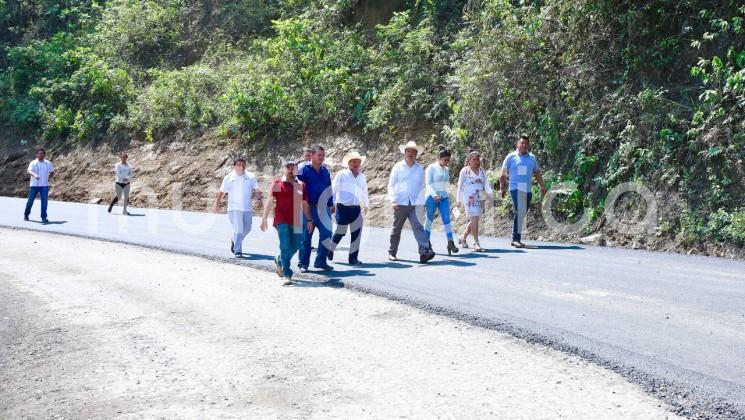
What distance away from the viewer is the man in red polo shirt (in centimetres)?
1157

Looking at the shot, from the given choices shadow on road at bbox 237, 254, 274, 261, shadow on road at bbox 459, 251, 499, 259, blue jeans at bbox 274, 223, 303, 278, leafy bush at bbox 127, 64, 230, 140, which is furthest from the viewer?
leafy bush at bbox 127, 64, 230, 140

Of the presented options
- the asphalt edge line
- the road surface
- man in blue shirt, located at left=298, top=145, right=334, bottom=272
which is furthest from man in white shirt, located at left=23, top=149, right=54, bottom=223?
the asphalt edge line

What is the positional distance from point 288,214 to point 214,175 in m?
15.5

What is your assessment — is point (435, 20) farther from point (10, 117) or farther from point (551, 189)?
point (10, 117)

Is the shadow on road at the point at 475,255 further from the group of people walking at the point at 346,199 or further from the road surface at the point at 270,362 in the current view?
the road surface at the point at 270,362

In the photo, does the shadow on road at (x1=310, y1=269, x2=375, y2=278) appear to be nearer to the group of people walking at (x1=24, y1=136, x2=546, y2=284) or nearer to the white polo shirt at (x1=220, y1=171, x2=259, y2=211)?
the group of people walking at (x1=24, y1=136, x2=546, y2=284)

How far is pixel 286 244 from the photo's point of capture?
1158 cm

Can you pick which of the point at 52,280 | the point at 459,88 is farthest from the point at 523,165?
the point at 52,280

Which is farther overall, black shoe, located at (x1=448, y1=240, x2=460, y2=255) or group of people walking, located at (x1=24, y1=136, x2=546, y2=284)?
black shoe, located at (x1=448, y1=240, x2=460, y2=255)

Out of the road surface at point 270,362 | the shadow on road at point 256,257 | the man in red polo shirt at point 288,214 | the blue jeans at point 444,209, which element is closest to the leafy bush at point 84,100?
the shadow on road at point 256,257

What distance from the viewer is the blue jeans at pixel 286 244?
1153 cm

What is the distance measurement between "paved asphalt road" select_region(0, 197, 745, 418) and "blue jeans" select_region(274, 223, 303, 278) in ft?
1.95

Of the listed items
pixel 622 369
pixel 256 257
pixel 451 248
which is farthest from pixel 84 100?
pixel 622 369

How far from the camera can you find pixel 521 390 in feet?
20.5
